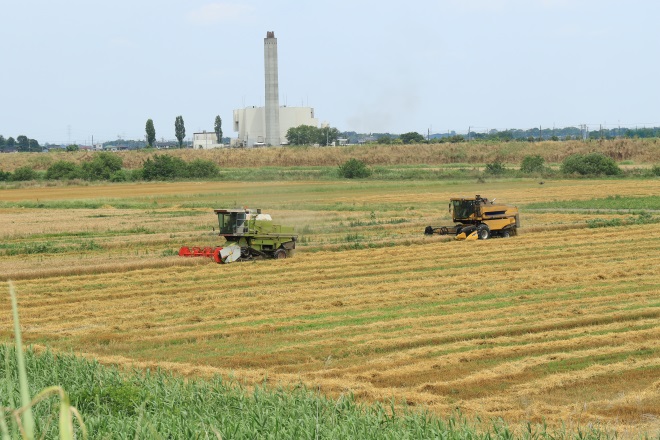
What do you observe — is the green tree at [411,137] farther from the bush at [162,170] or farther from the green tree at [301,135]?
the bush at [162,170]

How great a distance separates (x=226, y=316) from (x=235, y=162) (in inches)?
3593

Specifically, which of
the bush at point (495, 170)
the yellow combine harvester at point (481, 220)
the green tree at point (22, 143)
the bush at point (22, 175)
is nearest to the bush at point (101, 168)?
the bush at point (22, 175)

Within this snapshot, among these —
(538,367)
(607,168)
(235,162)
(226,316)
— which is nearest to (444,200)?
(607,168)

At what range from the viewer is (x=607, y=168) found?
78.9m

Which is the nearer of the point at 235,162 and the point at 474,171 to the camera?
the point at 474,171

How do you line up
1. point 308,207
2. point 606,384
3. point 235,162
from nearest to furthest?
point 606,384 < point 308,207 < point 235,162

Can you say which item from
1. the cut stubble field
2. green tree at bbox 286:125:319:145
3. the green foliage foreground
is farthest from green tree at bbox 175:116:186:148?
the green foliage foreground

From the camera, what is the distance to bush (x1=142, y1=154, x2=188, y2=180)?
83375 mm

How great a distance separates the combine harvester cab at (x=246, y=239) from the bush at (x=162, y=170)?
5343cm

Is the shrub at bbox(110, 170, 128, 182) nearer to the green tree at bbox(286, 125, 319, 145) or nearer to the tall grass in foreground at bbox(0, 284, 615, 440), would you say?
the green tree at bbox(286, 125, 319, 145)

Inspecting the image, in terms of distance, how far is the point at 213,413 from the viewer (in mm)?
9516

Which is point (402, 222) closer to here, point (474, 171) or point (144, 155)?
point (474, 171)

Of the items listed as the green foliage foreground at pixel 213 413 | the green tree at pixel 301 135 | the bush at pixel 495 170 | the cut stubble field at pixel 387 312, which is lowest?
the cut stubble field at pixel 387 312

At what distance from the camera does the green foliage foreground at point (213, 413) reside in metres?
8.25
